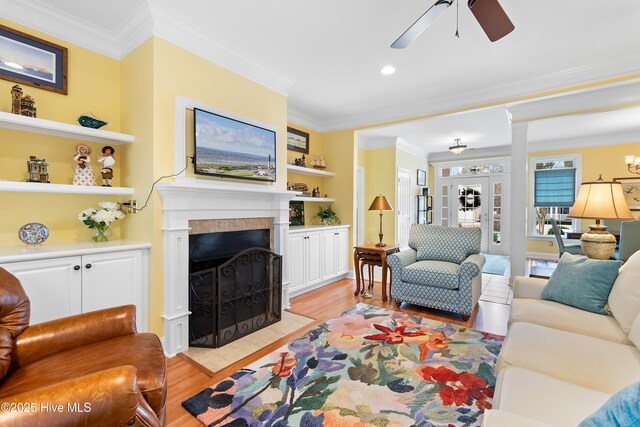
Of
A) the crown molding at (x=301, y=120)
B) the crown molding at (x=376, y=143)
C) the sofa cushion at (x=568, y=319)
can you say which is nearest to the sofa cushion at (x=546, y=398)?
the sofa cushion at (x=568, y=319)

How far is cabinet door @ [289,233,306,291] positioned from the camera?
3896mm

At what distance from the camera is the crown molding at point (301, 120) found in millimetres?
4676

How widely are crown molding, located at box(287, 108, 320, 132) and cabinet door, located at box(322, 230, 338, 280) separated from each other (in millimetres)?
1860

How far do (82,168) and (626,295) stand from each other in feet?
13.1

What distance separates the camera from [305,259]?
4.12 metres

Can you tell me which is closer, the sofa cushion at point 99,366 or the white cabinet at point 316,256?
the sofa cushion at point 99,366

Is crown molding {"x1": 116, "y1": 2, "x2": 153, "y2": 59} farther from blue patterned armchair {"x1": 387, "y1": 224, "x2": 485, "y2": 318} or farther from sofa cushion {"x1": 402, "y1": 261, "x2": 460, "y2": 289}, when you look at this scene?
sofa cushion {"x1": 402, "y1": 261, "x2": 460, "y2": 289}

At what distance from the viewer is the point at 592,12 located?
2.40 meters

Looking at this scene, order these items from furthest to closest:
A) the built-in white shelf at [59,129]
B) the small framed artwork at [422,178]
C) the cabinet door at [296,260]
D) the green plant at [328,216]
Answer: the small framed artwork at [422,178] → the green plant at [328,216] → the cabinet door at [296,260] → the built-in white shelf at [59,129]

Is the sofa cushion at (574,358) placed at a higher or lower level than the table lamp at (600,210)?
lower

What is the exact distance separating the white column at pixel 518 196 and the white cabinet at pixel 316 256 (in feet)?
8.05

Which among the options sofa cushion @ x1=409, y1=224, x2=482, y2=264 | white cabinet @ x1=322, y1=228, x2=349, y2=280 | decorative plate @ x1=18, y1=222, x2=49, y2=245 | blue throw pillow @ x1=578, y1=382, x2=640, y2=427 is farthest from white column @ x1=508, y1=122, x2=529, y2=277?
decorative plate @ x1=18, y1=222, x2=49, y2=245

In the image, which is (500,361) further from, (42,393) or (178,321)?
(178,321)

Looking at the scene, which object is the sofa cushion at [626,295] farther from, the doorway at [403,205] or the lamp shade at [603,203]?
the doorway at [403,205]
